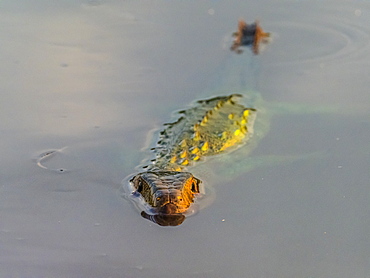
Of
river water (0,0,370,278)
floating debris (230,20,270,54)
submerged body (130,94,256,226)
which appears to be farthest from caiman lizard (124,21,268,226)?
floating debris (230,20,270,54)

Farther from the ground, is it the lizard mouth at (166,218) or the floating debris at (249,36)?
the floating debris at (249,36)

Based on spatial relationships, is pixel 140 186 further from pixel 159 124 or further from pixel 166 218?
pixel 159 124

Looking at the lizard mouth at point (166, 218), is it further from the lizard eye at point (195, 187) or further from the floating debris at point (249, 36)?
the floating debris at point (249, 36)

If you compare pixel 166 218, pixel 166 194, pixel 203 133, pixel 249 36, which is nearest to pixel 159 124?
pixel 203 133

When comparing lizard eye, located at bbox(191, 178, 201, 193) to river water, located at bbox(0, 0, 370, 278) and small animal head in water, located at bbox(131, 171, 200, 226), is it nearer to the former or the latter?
small animal head in water, located at bbox(131, 171, 200, 226)

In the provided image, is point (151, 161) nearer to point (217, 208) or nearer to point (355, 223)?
point (217, 208)

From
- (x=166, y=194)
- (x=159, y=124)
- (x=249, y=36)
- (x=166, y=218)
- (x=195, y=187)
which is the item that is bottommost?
(x=166, y=218)

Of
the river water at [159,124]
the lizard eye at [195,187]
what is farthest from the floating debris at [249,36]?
the lizard eye at [195,187]
